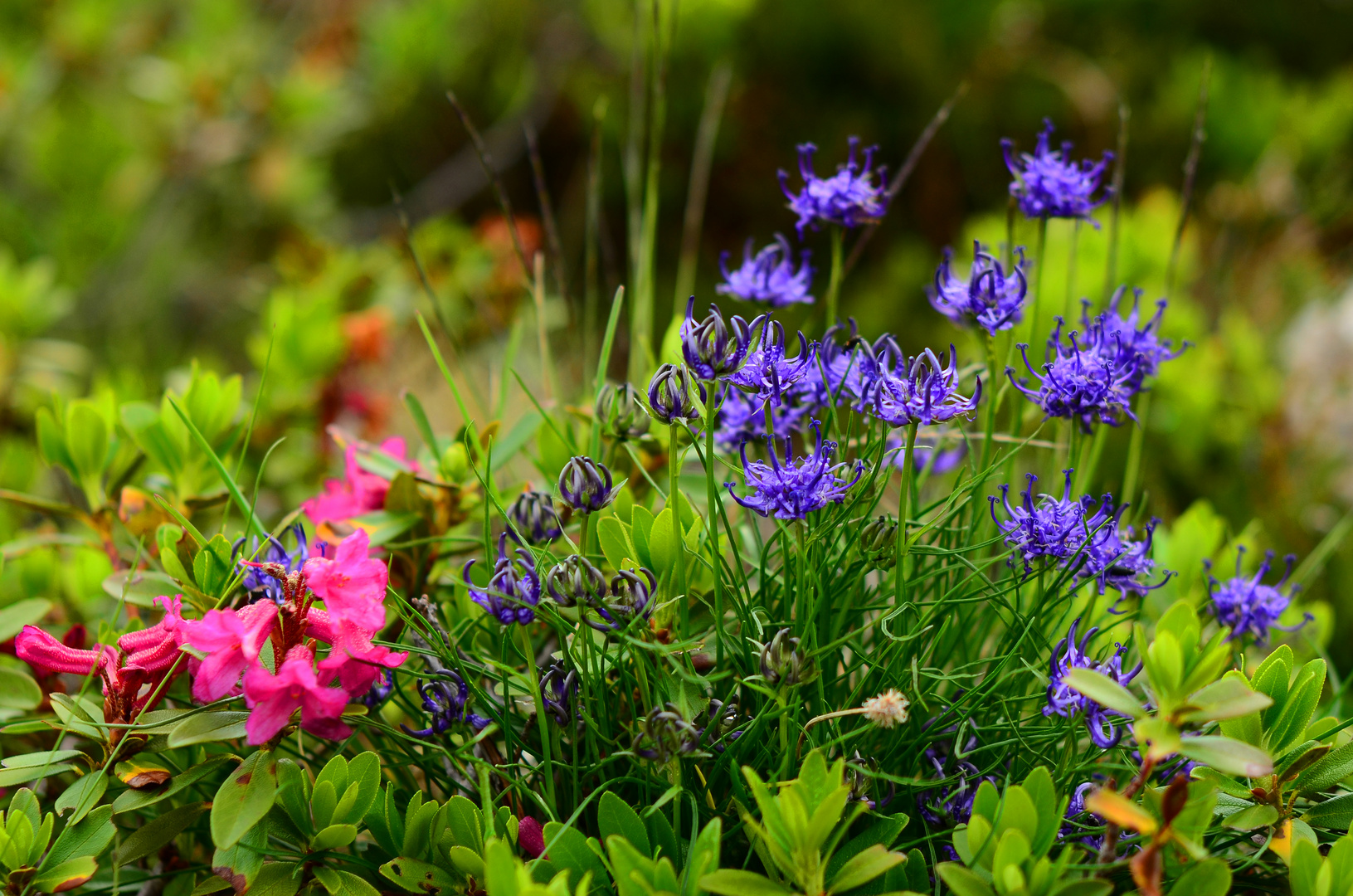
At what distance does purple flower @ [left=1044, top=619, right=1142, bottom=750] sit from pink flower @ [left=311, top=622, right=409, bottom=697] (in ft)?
1.51

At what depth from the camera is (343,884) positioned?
672mm

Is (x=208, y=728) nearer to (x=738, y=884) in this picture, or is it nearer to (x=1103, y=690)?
(x=738, y=884)

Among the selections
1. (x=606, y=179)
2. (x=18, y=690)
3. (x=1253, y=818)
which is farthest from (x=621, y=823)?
(x=606, y=179)

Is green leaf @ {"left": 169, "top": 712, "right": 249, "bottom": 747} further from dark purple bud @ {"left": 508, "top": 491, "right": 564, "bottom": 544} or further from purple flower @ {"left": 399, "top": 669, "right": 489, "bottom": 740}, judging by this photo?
dark purple bud @ {"left": 508, "top": 491, "right": 564, "bottom": 544}

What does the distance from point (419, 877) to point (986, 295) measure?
601 millimetres

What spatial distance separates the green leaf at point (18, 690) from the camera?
808mm

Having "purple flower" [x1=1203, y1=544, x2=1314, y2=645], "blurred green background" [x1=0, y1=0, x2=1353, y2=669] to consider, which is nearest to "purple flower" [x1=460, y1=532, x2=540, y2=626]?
"purple flower" [x1=1203, y1=544, x2=1314, y2=645]

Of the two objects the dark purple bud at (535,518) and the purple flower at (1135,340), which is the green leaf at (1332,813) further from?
the dark purple bud at (535,518)

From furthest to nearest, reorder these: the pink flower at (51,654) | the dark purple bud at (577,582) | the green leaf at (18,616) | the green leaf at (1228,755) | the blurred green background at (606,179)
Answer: the blurred green background at (606,179) → the green leaf at (18,616) → the pink flower at (51,654) → the dark purple bud at (577,582) → the green leaf at (1228,755)

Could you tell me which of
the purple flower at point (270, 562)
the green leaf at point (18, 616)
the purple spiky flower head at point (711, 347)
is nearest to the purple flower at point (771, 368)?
the purple spiky flower head at point (711, 347)

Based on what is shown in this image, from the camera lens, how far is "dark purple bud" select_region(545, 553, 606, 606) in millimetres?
646

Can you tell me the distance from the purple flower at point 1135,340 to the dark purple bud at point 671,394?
343 mm

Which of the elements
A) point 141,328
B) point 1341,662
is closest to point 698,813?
point 1341,662

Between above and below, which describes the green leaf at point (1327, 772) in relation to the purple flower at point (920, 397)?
below
